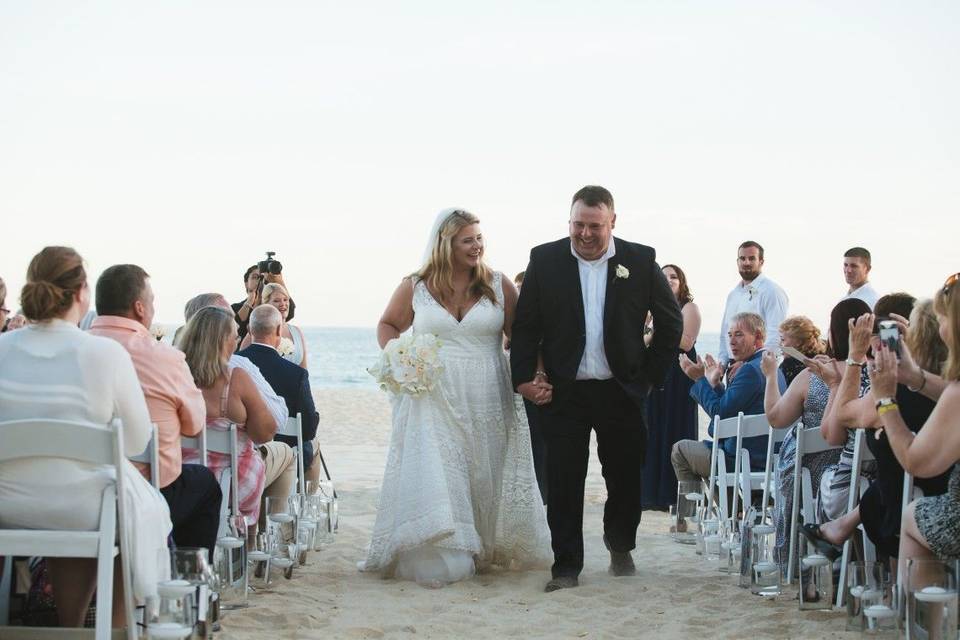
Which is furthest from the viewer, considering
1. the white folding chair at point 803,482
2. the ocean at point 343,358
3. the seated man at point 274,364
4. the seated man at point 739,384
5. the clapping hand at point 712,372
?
the ocean at point 343,358

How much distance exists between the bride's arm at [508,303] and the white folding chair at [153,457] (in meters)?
2.69

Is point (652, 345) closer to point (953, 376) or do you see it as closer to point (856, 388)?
point (856, 388)

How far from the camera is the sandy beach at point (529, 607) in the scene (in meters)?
5.70

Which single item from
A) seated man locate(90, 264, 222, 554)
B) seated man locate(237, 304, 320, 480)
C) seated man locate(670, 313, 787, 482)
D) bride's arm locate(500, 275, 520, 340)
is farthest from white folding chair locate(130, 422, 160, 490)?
seated man locate(670, 313, 787, 482)

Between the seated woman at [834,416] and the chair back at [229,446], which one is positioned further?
the chair back at [229,446]

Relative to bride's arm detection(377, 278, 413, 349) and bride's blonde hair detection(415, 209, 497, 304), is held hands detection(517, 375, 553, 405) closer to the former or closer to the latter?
bride's blonde hair detection(415, 209, 497, 304)

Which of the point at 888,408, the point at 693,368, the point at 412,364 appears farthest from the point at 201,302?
the point at 888,408

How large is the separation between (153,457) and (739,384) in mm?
4128

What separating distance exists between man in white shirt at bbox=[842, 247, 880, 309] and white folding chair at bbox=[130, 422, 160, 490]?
755cm

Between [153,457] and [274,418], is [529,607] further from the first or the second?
[153,457]

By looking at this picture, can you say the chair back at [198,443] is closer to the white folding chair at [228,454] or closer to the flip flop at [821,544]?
the white folding chair at [228,454]

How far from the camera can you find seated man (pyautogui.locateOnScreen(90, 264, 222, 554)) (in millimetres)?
5309

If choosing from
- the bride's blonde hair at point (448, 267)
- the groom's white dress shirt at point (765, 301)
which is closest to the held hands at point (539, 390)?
the bride's blonde hair at point (448, 267)

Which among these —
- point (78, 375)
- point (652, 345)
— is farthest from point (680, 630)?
point (78, 375)
